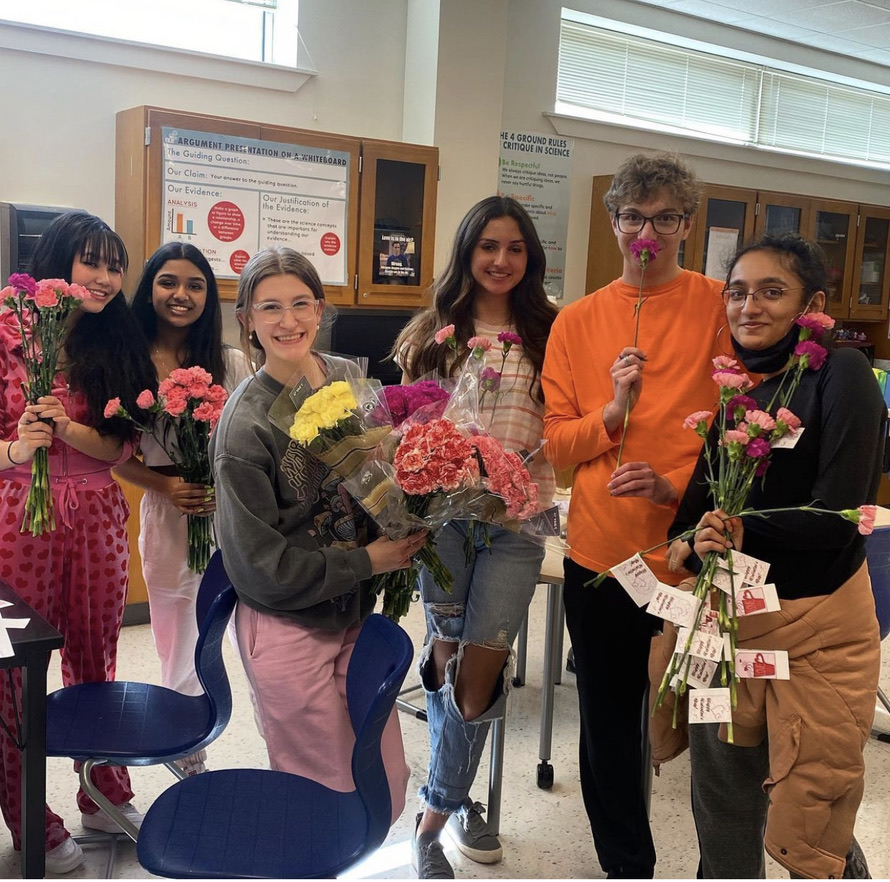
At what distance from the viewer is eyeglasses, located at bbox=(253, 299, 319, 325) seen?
1.75 meters

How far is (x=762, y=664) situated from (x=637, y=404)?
584mm

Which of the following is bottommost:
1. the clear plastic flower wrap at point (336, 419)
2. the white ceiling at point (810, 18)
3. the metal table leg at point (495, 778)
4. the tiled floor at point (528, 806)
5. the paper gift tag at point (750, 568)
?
the tiled floor at point (528, 806)

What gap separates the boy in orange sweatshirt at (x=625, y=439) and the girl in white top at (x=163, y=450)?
99 centimetres

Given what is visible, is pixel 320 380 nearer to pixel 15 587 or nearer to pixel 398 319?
pixel 15 587

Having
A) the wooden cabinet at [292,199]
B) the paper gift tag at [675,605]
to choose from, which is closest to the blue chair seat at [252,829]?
the paper gift tag at [675,605]

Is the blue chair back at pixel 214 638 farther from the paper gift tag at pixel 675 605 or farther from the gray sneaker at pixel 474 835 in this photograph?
the paper gift tag at pixel 675 605

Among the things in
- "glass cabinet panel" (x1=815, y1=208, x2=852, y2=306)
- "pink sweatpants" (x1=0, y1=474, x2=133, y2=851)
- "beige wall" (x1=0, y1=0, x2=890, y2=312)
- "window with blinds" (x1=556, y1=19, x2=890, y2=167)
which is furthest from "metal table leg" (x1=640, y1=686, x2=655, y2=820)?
"glass cabinet panel" (x1=815, y1=208, x2=852, y2=306)

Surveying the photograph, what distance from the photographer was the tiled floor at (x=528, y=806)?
2324 mm

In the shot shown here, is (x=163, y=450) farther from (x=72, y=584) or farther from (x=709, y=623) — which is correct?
(x=709, y=623)

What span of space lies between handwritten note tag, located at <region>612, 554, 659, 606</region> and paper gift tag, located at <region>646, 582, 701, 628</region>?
6cm

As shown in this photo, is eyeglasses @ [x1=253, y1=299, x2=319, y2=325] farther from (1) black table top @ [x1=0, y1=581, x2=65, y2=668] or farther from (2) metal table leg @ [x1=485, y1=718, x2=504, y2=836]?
(2) metal table leg @ [x1=485, y1=718, x2=504, y2=836]

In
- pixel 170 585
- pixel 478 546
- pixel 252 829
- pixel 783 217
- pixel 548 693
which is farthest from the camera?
pixel 783 217

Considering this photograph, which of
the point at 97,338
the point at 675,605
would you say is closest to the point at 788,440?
the point at 675,605

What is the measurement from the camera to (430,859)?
2.24 metres
